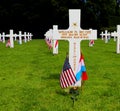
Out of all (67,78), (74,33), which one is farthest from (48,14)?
(67,78)

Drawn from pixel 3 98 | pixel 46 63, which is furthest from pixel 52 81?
pixel 46 63

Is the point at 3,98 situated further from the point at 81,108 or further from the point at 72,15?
the point at 72,15

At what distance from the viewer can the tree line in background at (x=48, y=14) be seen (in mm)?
56219

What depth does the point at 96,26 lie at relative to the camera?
57.7 metres

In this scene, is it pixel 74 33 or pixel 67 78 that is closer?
pixel 67 78

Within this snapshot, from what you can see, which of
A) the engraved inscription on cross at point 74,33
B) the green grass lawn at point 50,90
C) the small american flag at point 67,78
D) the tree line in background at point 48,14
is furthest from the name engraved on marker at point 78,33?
the tree line in background at point 48,14

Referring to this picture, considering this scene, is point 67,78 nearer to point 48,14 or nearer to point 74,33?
point 74,33

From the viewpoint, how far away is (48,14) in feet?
191

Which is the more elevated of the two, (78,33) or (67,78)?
(78,33)

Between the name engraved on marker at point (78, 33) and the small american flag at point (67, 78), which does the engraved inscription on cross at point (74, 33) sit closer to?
the name engraved on marker at point (78, 33)

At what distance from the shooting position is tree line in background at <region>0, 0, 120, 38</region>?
56219 mm

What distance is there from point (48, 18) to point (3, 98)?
49073mm

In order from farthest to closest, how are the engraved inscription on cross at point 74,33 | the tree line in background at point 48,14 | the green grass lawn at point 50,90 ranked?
the tree line in background at point 48,14, the engraved inscription on cross at point 74,33, the green grass lawn at point 50,90

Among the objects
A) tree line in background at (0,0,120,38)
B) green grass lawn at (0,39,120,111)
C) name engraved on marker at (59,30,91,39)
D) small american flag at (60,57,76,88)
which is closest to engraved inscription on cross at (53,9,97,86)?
name engraved on marker at (59,30,91,39)
